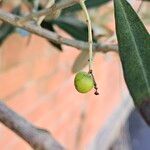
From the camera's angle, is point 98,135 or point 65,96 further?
point 98,135

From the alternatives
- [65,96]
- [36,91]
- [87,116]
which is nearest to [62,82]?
[65,96]

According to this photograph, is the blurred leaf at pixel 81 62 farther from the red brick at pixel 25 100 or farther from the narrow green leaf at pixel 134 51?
the red brick at pixel 25 100

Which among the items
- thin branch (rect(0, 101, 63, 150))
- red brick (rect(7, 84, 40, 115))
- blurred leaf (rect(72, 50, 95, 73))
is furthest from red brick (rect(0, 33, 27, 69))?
thin branch (rect(0, 101, 63, 150))

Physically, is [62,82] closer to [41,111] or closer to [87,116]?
[41,111]

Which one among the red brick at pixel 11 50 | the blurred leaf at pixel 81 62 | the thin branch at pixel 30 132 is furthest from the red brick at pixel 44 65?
the thin branch at pixel 30 132

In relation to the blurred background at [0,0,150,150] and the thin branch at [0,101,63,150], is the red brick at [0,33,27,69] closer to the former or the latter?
the blurred background at [0,0,150,150]

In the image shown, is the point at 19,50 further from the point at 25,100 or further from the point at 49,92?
the point at 49,92
